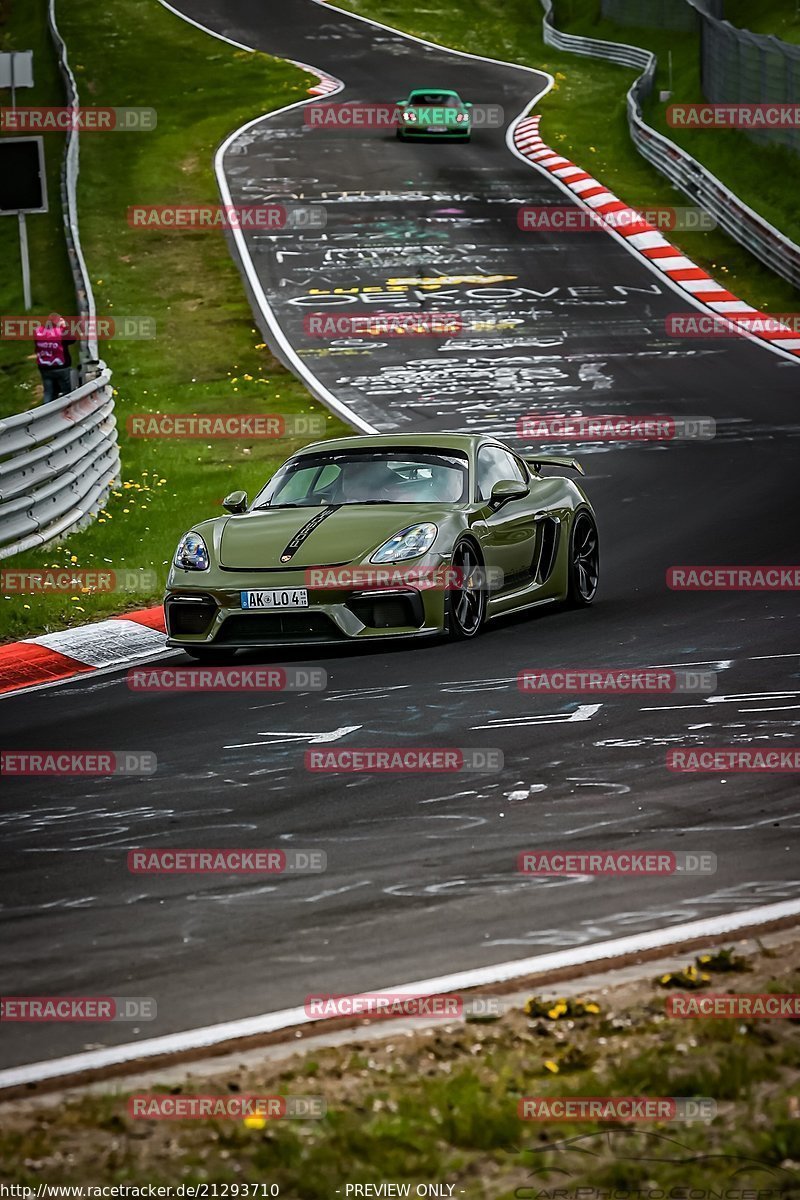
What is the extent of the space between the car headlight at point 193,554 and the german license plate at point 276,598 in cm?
45

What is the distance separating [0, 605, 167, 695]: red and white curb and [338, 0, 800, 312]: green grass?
56.7 ft

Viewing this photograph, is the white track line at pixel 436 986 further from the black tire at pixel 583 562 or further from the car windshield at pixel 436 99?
the car windshield at pixel 436 99

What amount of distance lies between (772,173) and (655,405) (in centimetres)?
1361

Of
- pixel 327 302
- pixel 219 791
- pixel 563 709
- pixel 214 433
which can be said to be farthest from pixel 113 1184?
pixel 327 302

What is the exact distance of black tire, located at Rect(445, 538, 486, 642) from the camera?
37.8 feet

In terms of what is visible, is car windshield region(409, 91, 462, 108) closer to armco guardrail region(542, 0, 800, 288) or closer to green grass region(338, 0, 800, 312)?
green grass region(338, 0, 800, 312)

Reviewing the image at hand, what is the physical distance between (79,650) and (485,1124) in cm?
827

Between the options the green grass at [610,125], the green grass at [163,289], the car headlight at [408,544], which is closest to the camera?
the car headlight at [408,544]

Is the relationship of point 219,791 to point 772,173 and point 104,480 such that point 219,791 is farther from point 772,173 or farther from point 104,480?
point 772,173

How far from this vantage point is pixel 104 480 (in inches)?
712

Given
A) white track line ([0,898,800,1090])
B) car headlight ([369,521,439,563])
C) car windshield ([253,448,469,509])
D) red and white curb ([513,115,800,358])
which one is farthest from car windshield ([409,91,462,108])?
white track line ([0,898,800,1090])

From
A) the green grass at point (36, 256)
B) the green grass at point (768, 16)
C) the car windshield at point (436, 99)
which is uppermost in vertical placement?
the green grass at point (768, 16)

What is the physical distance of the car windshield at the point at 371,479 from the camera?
481 inches

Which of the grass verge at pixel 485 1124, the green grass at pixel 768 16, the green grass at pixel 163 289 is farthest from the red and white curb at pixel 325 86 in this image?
the grass verge at pixel 485 1124
